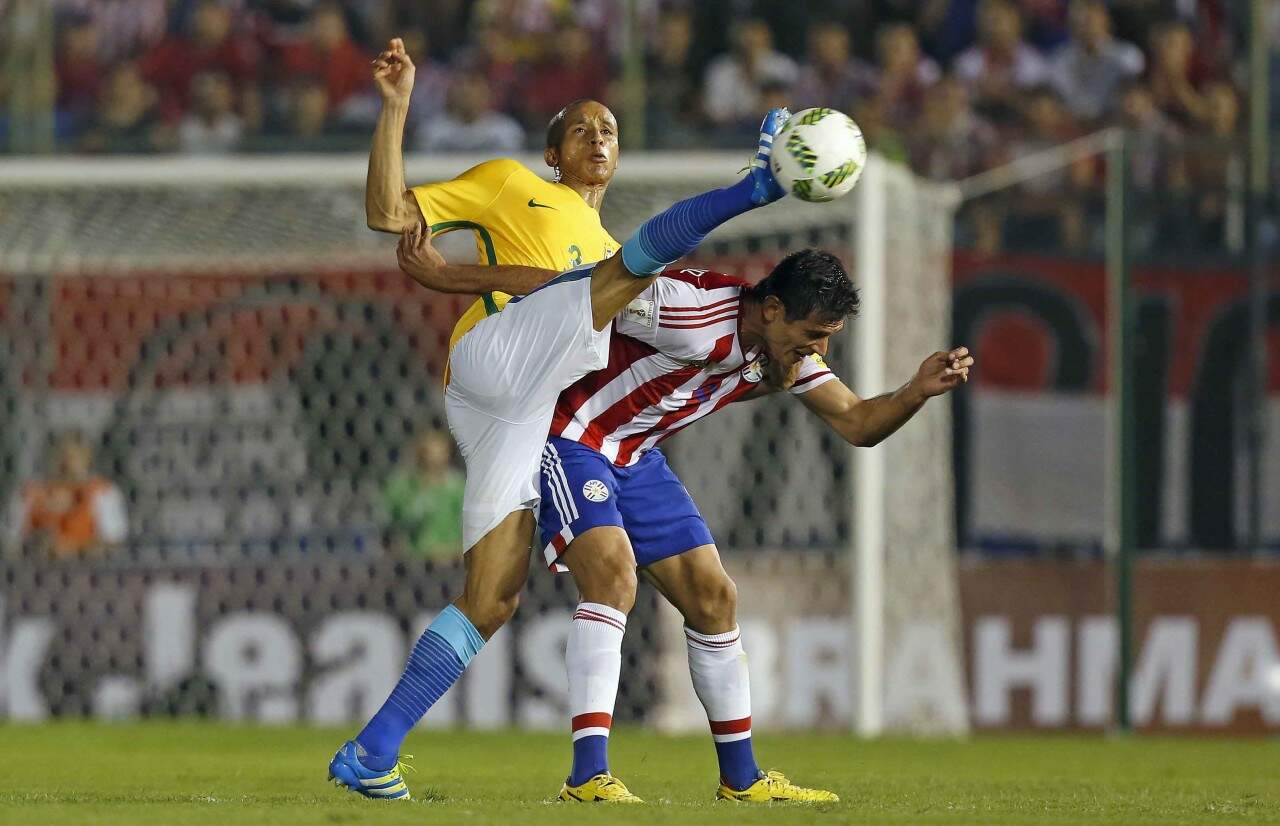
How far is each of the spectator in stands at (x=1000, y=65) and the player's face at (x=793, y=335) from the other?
7380mm

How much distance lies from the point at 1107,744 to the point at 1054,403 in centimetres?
194

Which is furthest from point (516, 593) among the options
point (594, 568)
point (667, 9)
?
point (667, 9)

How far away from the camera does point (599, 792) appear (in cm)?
573

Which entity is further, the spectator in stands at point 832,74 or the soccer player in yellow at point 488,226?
the spectator in stands at point 832,74

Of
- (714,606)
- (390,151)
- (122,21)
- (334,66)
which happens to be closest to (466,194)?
(390,151)

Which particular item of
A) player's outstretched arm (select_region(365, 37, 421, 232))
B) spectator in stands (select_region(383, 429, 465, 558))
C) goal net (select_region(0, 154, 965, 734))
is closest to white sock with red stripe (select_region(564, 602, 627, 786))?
player's outstretched arm (select_region(365, 37, 421, 232))

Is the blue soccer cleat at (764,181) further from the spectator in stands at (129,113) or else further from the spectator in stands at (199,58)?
the spectator in stands at (199,58)

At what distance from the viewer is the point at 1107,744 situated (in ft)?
35.0

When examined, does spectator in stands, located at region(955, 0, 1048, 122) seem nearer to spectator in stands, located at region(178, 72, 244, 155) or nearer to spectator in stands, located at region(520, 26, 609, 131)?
spectator in stands, located at region(520, 26, 609, 131)

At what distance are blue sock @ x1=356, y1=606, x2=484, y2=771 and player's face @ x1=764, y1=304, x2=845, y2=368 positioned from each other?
3.97 feet

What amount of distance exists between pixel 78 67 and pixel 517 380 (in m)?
9.13

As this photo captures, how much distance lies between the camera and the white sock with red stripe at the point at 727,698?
6113mm

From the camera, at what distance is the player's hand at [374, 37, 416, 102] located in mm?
6434

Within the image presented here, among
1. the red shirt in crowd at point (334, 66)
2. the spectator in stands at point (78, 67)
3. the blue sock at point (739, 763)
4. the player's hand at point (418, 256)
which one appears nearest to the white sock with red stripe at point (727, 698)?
the blue sock at point (739, 763)
